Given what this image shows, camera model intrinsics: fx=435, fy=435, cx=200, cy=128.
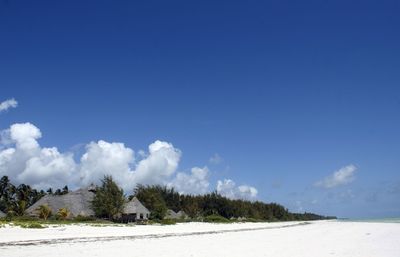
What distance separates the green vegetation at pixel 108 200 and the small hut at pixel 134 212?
9.70ft

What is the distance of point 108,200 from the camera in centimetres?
6034

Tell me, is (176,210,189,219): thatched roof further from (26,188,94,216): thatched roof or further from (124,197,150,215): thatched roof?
(26,188,94,216): thatched roof

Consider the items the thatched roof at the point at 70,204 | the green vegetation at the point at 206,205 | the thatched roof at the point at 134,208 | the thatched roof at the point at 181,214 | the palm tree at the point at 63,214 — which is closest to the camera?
the palm tree at the point at 63,214

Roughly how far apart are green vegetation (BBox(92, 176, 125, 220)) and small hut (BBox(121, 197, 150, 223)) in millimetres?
2955

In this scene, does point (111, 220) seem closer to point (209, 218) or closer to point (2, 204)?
point (209, 218)

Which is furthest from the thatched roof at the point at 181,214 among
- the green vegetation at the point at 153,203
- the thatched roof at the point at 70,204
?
the thatched roof at the point at 70,204

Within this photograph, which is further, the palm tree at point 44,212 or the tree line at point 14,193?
the tree line at point 14,193

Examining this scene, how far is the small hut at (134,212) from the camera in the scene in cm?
6506

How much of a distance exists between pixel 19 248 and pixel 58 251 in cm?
203

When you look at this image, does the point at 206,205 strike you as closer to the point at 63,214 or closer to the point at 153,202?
the point at 153,202

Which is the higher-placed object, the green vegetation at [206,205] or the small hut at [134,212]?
the green vegetation at [206,205]

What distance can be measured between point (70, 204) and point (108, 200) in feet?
24.1

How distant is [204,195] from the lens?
363 feet

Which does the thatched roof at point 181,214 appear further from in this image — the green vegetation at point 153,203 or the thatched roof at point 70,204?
the thatched roof at point 70,204
